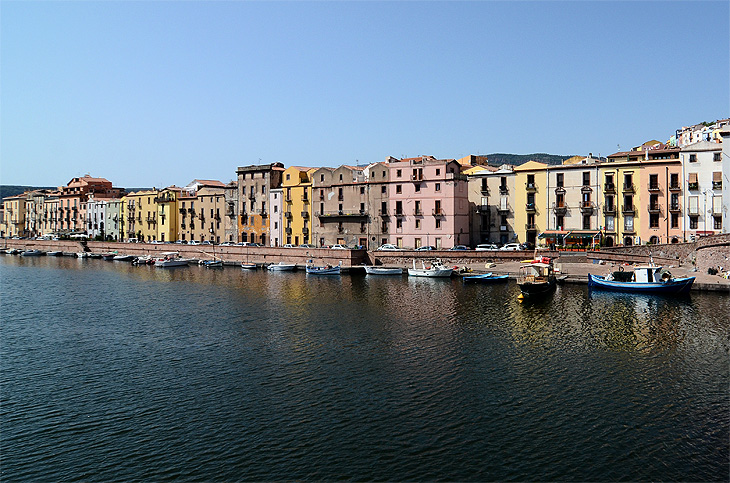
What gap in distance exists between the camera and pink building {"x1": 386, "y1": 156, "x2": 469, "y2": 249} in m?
87.1

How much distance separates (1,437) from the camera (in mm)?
24594

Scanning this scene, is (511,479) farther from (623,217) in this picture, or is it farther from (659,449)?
(623,217)

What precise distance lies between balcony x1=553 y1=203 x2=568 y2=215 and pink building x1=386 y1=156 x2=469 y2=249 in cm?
1276

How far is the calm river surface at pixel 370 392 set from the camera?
2209cm

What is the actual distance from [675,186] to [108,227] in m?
116

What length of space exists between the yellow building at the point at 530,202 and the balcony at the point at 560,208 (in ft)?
3.71

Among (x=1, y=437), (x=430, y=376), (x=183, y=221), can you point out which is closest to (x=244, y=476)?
(x=1, y=437)

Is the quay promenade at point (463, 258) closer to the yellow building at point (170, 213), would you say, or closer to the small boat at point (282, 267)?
the small boat at point (282, 267)

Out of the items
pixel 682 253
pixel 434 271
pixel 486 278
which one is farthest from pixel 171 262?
pixel 682 253

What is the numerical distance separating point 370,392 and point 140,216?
115 meters

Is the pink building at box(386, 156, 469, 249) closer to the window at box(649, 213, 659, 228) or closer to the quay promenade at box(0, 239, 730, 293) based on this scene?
the quay promenade at box(0, 239, 730, 293)

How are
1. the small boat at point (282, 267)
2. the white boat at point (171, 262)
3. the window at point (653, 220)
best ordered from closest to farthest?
the window at point (653, 220), the small boat at point (282, 267), the white boat at point (171, 262)

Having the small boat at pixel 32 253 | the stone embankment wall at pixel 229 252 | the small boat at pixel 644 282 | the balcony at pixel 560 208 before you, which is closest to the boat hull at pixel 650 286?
the small boat at pixel 644 282

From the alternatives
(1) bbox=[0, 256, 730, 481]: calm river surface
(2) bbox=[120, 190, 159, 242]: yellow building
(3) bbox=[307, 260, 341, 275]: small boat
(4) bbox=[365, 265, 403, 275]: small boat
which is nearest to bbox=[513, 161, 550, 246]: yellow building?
(4) bbox=[365, 265, 403, 275]: small boat
